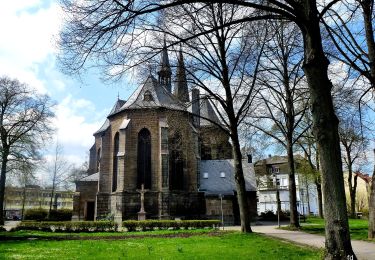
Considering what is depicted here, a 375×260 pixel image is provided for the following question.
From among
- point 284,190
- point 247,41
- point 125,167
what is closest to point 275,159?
point 284,190

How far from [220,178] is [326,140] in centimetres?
2915

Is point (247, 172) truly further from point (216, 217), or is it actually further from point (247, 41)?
point (247, 41)

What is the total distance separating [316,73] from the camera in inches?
300

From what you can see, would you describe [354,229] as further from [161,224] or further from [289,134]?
[161,224]

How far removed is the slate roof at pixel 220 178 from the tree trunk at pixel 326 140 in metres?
27.0

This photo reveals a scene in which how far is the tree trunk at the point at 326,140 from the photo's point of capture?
22.9ft

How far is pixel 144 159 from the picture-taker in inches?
1261

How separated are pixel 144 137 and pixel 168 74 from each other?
652 inches

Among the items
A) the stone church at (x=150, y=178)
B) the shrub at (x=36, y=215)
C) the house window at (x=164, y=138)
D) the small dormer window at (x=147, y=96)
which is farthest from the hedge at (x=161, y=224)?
the shrub at (x=36, y=215)

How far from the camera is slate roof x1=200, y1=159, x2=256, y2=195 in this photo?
115 ft

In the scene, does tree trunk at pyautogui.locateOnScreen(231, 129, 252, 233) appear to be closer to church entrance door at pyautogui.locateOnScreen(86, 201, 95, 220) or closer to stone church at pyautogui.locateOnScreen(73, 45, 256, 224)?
stone church at pyautogui.locateOnScreen(73, 45, 256, 224)

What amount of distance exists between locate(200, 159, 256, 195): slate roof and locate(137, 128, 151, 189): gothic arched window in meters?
5.91

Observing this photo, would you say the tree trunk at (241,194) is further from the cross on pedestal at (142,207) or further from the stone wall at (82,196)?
the stone wall at (82,196)

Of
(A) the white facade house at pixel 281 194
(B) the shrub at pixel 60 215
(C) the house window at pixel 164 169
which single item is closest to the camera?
(C) the house window at pixel 164 169
